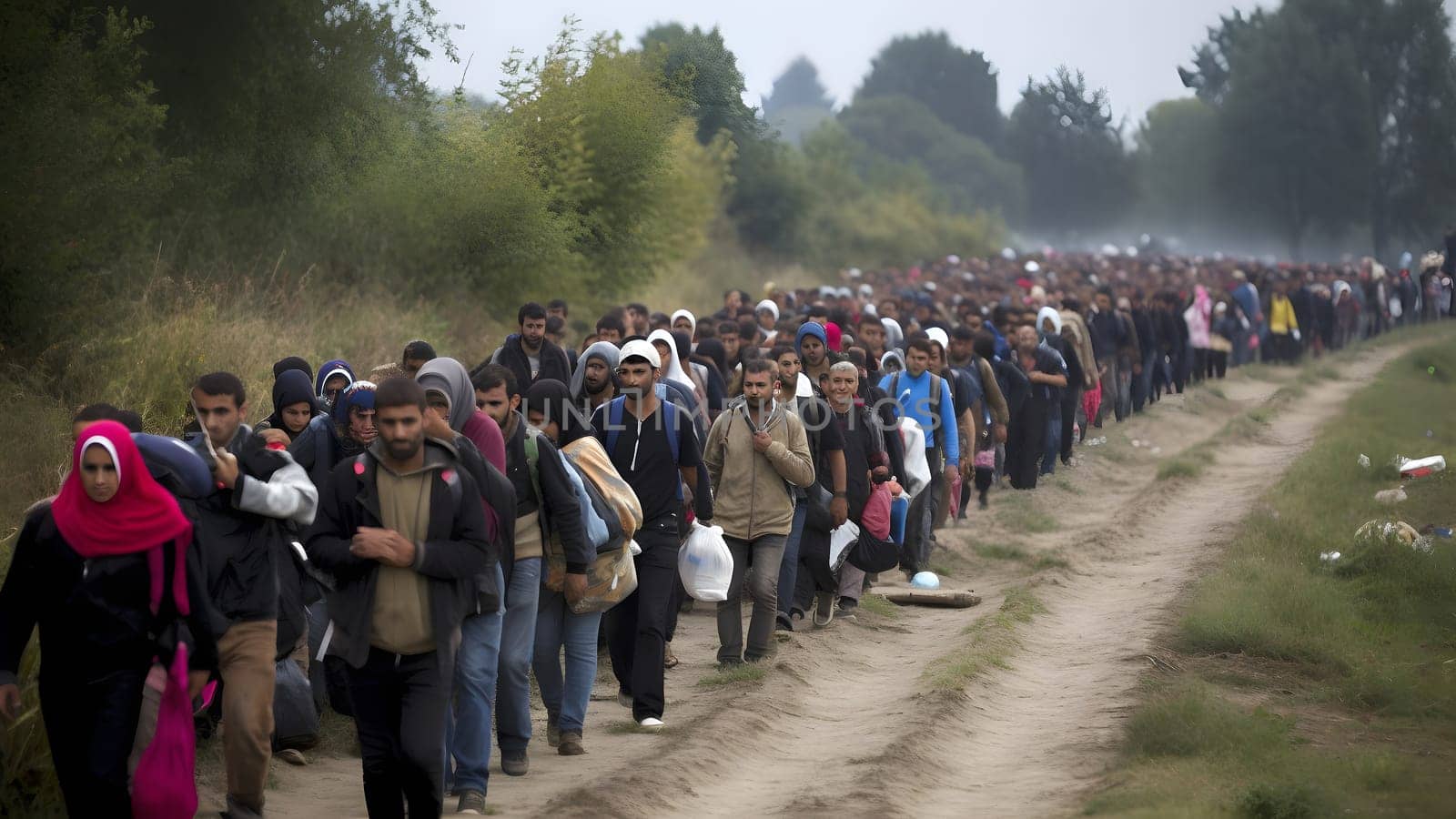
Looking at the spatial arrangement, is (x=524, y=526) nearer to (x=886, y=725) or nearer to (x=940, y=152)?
(x=886, y=725)

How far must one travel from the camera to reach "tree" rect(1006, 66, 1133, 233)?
83.4 m

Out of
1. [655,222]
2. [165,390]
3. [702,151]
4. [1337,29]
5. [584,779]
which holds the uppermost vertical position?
[1337,29]

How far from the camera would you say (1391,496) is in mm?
16062

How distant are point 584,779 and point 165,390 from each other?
20.5ft

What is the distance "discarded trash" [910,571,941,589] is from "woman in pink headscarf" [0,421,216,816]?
8497mm

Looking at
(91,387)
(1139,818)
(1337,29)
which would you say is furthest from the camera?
(1337,29)

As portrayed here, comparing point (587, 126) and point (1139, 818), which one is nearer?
point (1139, 818)

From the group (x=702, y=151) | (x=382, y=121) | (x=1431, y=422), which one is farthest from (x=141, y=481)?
(x=702, y=151)

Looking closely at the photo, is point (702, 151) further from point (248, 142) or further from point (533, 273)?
point (248, 142)

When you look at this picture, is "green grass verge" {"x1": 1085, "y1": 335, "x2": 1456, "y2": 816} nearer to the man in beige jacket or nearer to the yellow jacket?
the man in beige jacket

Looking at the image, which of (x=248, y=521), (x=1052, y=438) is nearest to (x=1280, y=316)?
(x=1052, y=438)

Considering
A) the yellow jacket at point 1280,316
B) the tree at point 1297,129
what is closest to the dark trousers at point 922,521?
the yellow jacket at point 1280,316

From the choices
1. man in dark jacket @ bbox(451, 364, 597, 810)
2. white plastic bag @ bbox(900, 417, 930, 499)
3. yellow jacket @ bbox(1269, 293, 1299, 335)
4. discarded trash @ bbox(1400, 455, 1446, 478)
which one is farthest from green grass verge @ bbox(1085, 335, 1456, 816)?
yellow jacket @ bbox(1269, 293, 1299, 335)

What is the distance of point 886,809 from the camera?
7281mm
